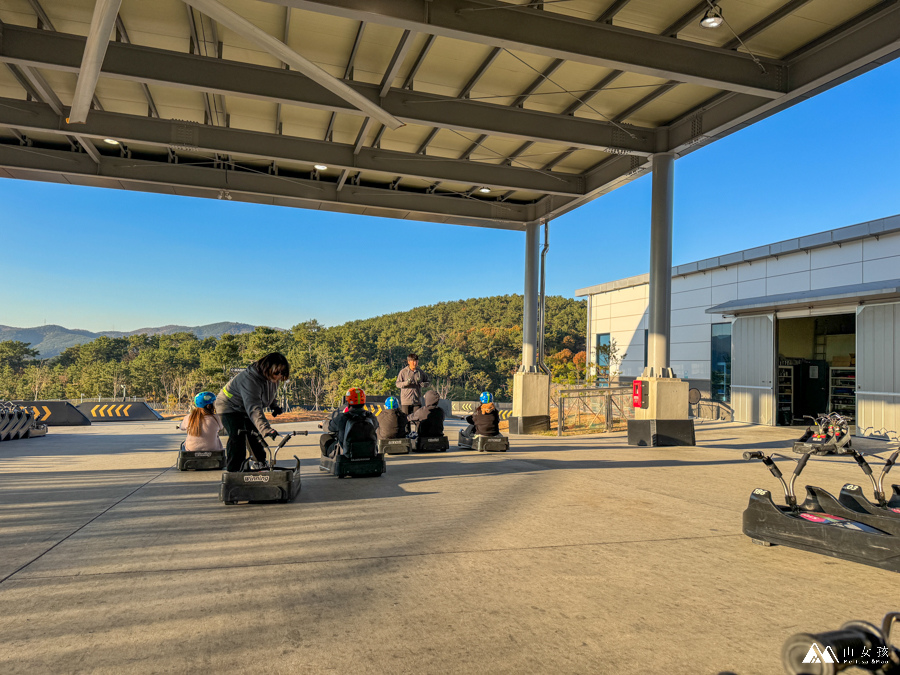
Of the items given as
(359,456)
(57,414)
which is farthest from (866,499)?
(57,414)

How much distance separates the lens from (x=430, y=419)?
40.1 feet

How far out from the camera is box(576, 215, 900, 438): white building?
16.7 m

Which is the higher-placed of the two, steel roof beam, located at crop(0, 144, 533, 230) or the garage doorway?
steel roof beam, located at crop(0, 144, 533, 230)

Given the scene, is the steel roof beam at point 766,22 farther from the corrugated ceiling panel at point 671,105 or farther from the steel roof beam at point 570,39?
the corrugated ceiling panel at point 671,105

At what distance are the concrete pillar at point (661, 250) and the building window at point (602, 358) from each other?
1794cm

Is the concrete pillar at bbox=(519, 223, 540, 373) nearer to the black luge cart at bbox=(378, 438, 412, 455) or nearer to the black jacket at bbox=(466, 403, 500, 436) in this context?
the black jacket at bbox=(466, 403, 500, 436)

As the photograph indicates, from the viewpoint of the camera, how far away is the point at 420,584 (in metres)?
3.91

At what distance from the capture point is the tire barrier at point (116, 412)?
2558cm

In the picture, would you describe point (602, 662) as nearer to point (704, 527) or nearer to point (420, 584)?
point (420, 584)

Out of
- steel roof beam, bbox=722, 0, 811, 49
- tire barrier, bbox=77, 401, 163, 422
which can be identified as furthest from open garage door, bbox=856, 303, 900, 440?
tire barrier, bbox=77, 401, 163, 422

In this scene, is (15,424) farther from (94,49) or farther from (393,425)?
(94,49)

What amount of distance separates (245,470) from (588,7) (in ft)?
28.0

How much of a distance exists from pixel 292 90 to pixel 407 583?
10.1 meters

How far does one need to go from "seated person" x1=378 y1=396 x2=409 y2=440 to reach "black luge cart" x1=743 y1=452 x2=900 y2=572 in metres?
7.90
